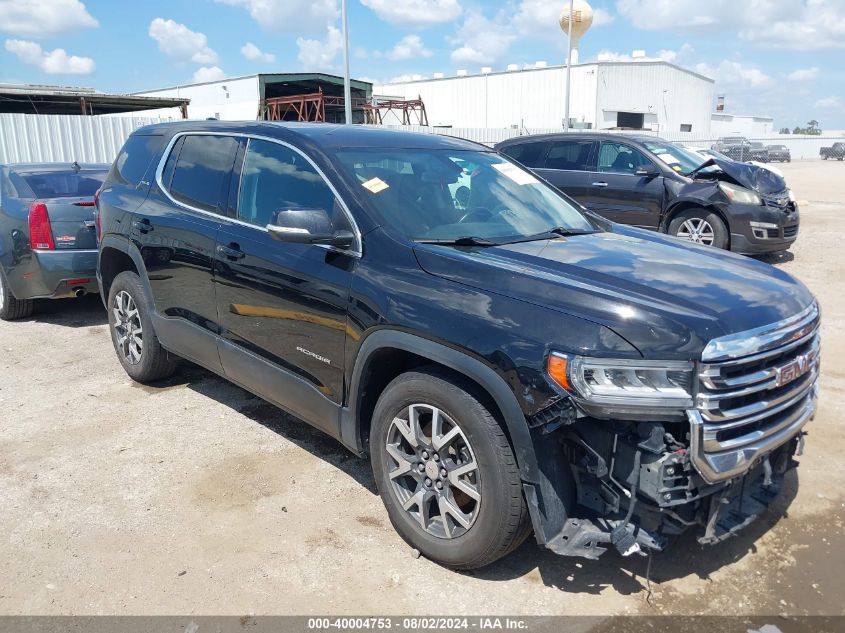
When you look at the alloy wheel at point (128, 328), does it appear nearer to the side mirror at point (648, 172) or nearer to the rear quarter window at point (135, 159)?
the rear quarter window at point (135, 159)

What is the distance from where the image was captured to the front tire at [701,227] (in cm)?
931

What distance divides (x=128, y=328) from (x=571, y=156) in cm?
729

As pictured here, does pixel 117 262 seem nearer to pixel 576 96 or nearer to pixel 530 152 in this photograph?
pixel 530 152

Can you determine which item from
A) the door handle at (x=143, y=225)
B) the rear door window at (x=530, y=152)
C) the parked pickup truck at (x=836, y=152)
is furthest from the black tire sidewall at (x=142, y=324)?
the parked pickup truck at (x=836, y=152)

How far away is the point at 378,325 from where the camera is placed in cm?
310

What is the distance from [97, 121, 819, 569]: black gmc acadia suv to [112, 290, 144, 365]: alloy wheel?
95cm

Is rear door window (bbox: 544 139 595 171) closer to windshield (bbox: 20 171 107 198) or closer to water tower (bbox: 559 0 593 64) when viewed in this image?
windshield (bbox: 20 171 107 198)

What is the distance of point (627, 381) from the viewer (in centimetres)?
250

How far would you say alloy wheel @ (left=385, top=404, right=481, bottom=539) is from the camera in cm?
290

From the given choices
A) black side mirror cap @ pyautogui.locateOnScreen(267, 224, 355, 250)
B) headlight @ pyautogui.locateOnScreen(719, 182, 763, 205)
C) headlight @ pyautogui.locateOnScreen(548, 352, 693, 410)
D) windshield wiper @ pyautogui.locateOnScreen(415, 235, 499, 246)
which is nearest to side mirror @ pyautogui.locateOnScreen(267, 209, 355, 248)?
black side mirror cap @ pyautogui.locateOnScreen(267, 224, 355, 250)

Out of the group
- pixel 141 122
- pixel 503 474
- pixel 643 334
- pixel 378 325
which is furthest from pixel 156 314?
pixel 141 122

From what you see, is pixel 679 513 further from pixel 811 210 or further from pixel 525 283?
pixel 811 210

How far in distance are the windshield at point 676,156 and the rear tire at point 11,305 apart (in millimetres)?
8286

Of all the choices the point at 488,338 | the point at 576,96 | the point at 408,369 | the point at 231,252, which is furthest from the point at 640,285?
the point at 576,96
